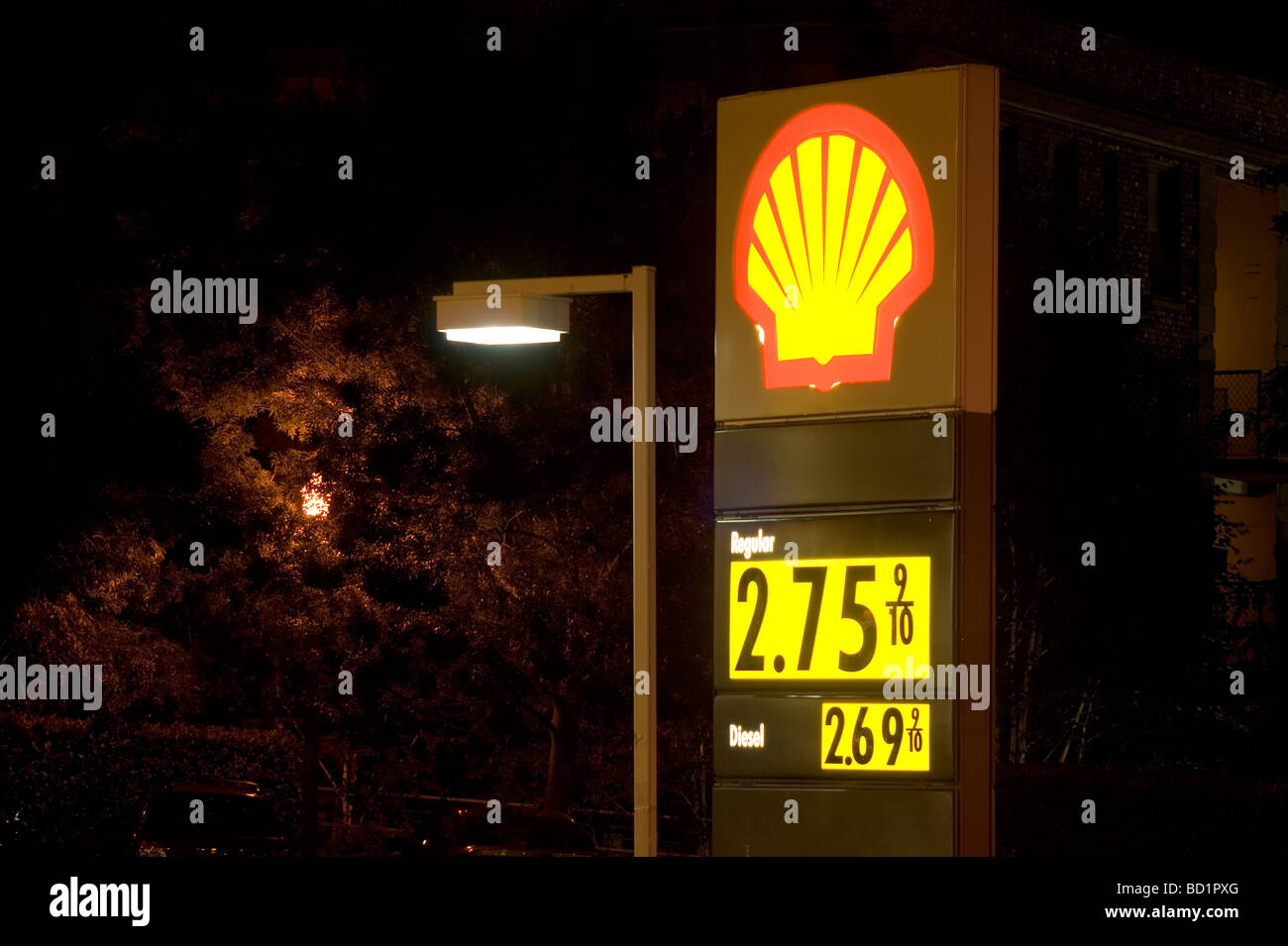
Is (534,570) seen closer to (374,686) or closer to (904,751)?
(374,686)

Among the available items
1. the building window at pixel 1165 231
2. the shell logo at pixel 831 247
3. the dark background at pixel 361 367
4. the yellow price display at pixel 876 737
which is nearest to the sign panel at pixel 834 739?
the yellow price display at pixel 876 737

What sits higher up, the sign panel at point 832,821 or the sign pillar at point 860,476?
the sign pillar at point 860,476

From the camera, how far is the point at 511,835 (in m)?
22.2

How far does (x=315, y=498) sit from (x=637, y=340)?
31.4 feet

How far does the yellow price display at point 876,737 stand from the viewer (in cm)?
1107

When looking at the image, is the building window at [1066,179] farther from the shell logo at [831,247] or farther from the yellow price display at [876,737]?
the yellow price display at [876,737]

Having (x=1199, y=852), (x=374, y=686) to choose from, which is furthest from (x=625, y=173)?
(x=1199, y=852)

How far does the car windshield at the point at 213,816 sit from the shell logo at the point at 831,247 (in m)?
13.5

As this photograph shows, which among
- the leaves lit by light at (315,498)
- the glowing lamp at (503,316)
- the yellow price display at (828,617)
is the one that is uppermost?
the glowing lamp at (503,316)

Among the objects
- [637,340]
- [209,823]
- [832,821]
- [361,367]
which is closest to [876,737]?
[832,821]

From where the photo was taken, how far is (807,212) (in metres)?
11.6

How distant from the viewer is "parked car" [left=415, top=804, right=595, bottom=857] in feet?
71.1

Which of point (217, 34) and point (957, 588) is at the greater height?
point (217, 34)

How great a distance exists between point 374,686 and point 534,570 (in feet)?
7.79
